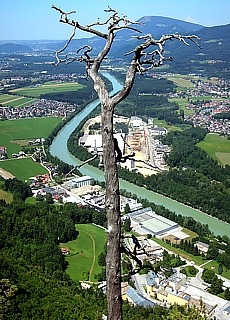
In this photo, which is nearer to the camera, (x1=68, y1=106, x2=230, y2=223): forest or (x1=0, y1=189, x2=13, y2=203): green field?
(x1=68, y1=106, x2=230, y2=223): forest

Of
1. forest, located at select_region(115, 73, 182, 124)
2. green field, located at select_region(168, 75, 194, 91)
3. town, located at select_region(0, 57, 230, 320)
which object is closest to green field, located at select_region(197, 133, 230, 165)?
town, located at select_region(0, 57, 230, 320)

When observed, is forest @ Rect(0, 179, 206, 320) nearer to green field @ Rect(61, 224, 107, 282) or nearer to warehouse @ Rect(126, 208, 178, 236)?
green field @ Rect(61, 224, 107, 282)

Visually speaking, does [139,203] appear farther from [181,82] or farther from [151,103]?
[181,82]

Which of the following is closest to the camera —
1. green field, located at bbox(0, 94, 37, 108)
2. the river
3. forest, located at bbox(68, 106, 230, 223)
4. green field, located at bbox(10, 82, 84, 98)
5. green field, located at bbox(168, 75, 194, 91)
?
the river

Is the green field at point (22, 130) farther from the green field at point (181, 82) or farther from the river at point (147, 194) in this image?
the green field at point (181, 82)

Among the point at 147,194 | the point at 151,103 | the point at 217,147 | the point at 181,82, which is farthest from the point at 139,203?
the point at 181,82

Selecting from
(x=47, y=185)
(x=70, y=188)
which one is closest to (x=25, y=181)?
(x=47, y=185)
